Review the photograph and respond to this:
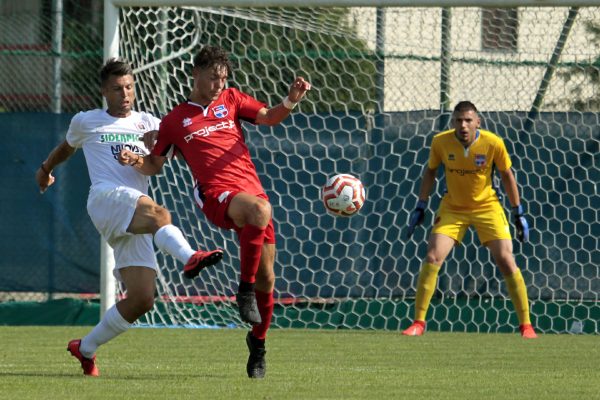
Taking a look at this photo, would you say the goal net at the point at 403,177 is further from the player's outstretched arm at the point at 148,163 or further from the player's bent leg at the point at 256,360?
the player's bent leg at the point at 256,360

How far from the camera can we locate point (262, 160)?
11.6m

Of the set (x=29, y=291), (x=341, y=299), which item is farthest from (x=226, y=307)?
(x=29, y=291)

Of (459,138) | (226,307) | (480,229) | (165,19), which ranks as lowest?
(226,307)

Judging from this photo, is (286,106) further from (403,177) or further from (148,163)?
(403,177)

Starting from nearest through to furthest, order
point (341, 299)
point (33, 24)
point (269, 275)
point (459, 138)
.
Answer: point (269, 275) < point (459, 138) < point (341, 299) < point (33, 24)

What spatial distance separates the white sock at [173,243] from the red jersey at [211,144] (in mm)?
404

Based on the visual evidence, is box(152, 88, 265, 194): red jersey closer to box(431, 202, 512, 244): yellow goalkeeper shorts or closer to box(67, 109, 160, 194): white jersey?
box(67, 109, 160, 194): white jersey

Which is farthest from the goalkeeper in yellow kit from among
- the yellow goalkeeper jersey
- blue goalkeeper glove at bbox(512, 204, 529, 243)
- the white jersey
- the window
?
the white jersey

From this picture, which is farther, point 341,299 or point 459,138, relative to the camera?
point 341,299

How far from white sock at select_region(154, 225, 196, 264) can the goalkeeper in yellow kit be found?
4065 millimetres

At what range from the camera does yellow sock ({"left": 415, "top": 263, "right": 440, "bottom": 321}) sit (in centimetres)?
1023

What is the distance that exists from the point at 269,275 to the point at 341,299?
15.4ft

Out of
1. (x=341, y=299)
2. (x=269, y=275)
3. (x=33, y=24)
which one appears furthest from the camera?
(x=33, y=24)

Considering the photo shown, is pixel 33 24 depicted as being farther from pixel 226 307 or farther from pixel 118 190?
pixel 118 190
